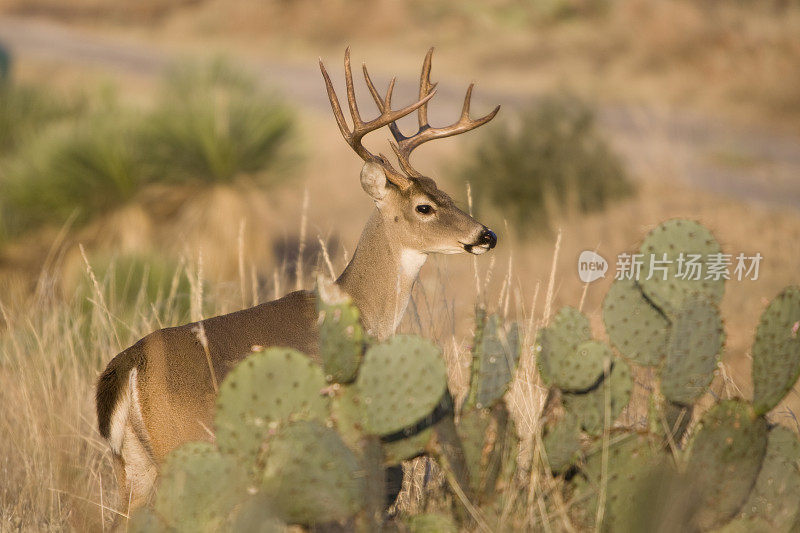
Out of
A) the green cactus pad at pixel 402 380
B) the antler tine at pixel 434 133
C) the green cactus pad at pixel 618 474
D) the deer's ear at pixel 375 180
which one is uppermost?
the antler tine at pixel 434 133

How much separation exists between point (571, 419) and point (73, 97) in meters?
10.7

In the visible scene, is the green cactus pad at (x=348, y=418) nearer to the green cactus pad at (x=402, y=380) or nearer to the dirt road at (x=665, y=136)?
the green cactus pad at (x=402, y=380)

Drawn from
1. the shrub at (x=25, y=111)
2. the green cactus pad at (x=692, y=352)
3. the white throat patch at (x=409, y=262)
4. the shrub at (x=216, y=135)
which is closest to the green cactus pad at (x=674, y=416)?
the green cactus pad at (x=692, y=352)

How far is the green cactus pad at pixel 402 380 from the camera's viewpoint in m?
3.05

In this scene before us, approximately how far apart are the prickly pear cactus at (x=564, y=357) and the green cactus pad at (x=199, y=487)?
3.54 feet

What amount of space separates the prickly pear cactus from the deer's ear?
167cm

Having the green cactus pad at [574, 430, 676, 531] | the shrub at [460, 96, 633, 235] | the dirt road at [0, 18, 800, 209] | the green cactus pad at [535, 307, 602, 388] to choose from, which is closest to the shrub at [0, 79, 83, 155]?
the dirt road at [0, 18, 800, 209]

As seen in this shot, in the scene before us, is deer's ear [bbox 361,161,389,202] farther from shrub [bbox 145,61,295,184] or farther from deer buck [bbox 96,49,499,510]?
shrub [bbox 145,61,295,184]

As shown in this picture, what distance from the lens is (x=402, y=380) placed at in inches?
121

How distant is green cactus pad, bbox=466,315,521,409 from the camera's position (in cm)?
328

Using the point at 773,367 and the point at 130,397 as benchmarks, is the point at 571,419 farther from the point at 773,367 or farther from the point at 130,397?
the point at 130,397

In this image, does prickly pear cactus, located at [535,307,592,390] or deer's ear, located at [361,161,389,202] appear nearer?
prickly pear cactus, located at [535,307,592,390]

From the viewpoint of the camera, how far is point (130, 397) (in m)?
3.93

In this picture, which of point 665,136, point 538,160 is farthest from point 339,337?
point 665,136
